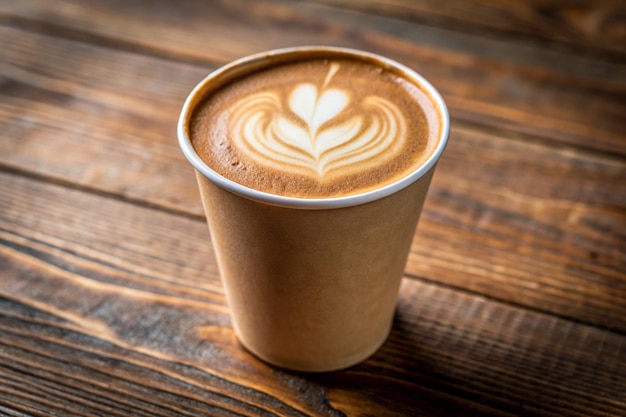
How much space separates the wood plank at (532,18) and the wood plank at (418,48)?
29mm

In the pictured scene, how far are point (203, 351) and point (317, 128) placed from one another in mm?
291

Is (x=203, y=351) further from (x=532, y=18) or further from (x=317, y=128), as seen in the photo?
(x=532, y=18)

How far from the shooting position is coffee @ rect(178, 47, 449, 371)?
0.61m

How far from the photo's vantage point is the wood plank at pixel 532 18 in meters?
1.24

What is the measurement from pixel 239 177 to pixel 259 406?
0.85 ft

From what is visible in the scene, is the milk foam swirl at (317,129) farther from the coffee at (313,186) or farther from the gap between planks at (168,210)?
the gap between planks at (168,210)

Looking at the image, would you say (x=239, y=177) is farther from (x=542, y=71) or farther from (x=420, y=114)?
(x=542, y=71)

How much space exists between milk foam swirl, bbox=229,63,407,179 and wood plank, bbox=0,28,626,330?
26cm

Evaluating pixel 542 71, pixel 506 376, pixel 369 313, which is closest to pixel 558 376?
pixel 506 376

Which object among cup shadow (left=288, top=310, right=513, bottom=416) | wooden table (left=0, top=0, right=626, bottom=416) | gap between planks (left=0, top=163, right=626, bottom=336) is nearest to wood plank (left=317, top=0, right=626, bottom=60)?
wooden table (left=0, top=0, right=626, bottom=416)

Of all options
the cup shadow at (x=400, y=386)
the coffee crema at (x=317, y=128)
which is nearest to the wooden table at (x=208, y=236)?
the cup shadow at (x=400, y=386)

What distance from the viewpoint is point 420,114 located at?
0.70 metres

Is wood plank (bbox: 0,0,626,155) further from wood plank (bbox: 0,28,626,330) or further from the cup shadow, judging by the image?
the cup shadow

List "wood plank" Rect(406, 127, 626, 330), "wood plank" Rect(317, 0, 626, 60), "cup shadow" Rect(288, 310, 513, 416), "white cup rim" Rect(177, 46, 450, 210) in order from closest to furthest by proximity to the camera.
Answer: "white cup rim" Rect(177, 46, 450, 210) < "cup shadow" Rect(288, 310, 513, 416) < "wood plank" Rect(406, 127, 626, 330) < "wood plank" Rect(317, 0, 626, 60)
